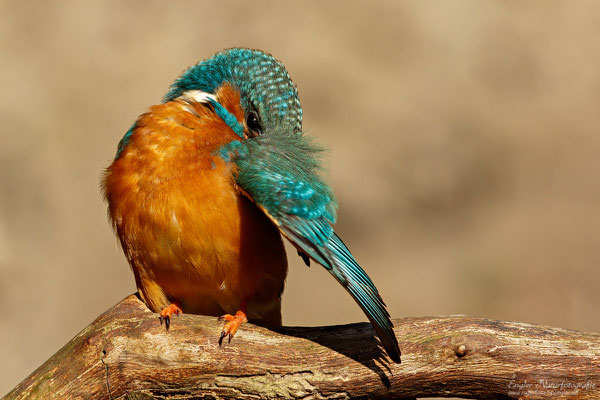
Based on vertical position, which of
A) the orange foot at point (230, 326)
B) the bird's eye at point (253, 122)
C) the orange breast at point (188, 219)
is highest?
the bird's eye at point (253, 122)

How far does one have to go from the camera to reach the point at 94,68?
390 inches

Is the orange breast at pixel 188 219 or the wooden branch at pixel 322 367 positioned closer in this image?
the wooden branch at pixel 322 367

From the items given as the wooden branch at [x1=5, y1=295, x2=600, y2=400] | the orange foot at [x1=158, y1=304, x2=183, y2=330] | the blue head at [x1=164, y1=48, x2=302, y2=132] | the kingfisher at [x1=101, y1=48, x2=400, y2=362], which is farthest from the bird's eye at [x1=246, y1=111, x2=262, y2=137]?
the wooden branch at [x1=5, y1=295, x2=600, y2=400]

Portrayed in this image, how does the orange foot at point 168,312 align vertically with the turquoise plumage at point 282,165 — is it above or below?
below

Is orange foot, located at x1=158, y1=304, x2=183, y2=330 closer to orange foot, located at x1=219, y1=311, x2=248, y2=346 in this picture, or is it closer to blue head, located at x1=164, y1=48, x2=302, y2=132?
orange foot, located at x1=219, y1=311, x2=248, y2=346

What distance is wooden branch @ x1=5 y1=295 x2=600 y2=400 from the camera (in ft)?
10.1

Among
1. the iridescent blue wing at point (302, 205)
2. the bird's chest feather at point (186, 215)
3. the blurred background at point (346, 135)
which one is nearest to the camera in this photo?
the iridescent blue wing at point (302, 205)

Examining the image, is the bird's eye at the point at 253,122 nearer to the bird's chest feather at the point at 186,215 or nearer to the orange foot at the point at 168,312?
the bird's chest feather at the point at 186,215

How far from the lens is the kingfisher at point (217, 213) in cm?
328

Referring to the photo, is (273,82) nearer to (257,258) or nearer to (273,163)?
(273,163)

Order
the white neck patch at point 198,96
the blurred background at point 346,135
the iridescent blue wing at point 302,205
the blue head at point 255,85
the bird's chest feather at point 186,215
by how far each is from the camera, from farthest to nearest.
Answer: the blurred background at point 346,135, the blue head at point 255,85, the white neck patch at point 198,96, the bird's chest feather at point 186,215, the iridescent blue wing at point 302,205

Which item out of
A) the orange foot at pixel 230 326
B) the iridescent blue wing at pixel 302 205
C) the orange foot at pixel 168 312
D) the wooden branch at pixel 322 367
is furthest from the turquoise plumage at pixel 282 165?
the orange foot at pixel 168 312

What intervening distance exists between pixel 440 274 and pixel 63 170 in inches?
204

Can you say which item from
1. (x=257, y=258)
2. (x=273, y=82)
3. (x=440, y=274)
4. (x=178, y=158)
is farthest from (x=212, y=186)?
(x=440, y=274)
